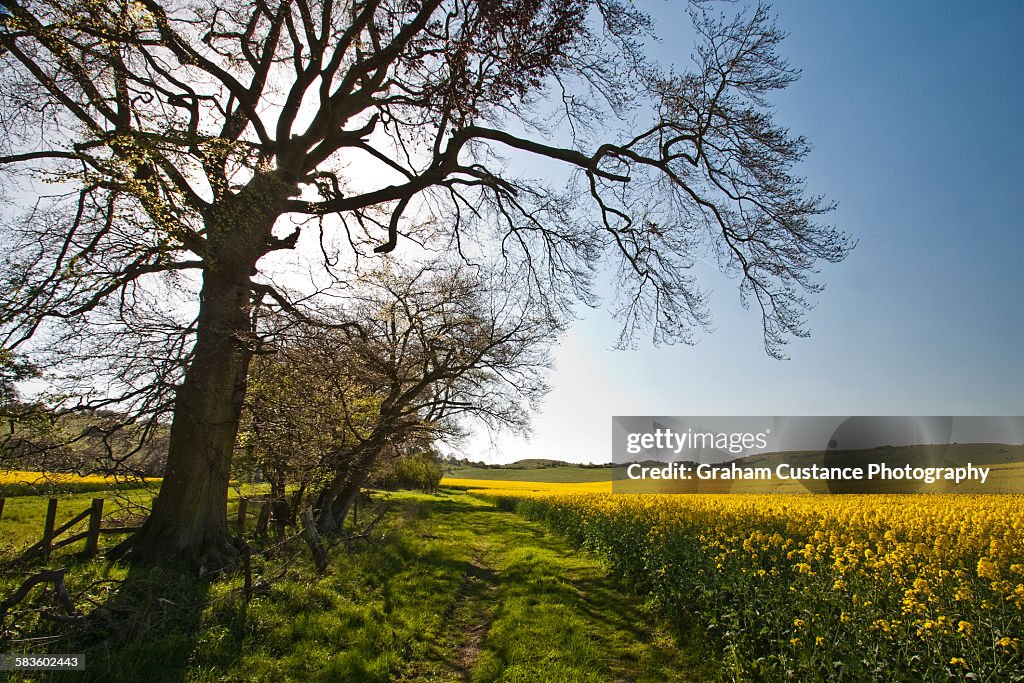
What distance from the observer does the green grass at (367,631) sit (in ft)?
15.5

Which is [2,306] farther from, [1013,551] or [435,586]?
[1013,551]

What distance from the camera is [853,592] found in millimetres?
4688

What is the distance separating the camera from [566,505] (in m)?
19.5

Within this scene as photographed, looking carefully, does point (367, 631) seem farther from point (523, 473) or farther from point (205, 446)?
point (523, 473)

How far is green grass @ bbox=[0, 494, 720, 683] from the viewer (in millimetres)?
4719

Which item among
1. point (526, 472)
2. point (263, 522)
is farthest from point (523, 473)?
point (263, 522)

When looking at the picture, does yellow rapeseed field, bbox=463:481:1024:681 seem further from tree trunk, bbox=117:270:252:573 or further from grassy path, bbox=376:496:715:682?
tree trunk, bbox=117:270:252:573

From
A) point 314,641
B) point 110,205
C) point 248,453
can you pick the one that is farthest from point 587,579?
point 110,205

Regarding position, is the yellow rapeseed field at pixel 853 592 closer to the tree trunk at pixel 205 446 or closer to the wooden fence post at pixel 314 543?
the wooden fence post at pixel 314 543

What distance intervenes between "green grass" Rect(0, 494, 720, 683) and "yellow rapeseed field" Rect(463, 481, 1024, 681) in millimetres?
718

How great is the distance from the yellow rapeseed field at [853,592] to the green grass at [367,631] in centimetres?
72

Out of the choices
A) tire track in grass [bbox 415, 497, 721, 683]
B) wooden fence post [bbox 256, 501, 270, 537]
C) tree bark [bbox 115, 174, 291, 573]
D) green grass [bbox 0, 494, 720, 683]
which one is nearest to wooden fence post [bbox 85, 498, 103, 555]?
tree bark [bbox 115, 174, 291, 573]

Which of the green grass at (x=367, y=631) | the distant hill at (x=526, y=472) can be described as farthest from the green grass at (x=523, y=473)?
the green grass at (x=367, y=631)

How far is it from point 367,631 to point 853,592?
17.7 feet
